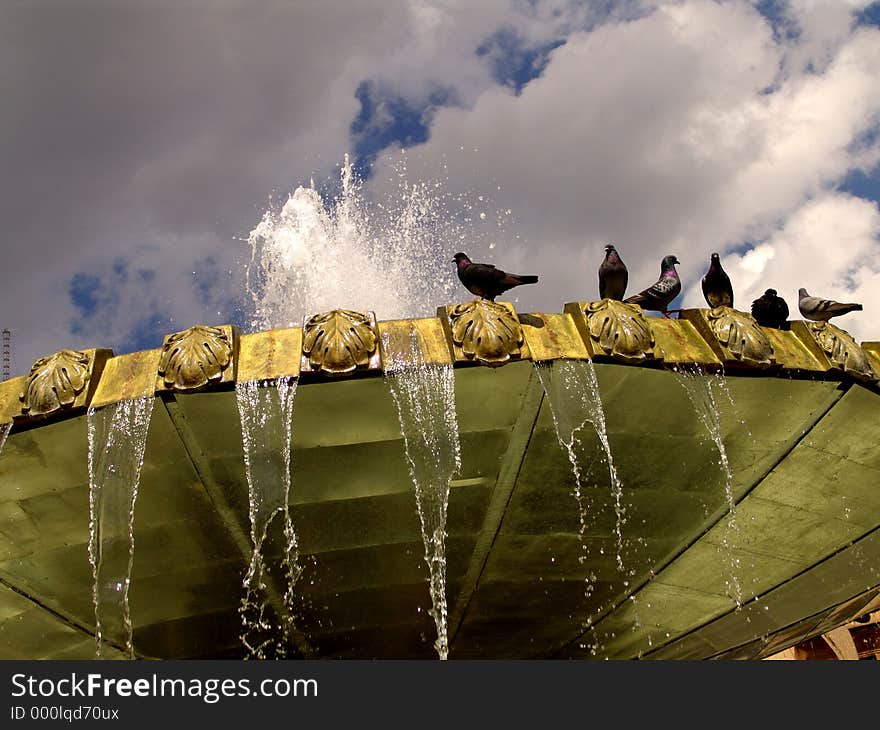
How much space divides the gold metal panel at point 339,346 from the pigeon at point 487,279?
1.08 m

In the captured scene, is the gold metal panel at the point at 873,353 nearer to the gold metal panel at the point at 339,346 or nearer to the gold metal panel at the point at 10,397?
the gold metal panel at the point at 339,346

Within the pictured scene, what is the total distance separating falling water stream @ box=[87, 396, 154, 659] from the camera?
5.66m

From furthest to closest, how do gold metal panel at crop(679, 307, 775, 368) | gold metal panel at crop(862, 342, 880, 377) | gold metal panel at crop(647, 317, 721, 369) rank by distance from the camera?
gold metal panel at crop(862, 342, 880, 377) < gold metal panel at crop(679, 307, 775, 368) < gold metal panel at crop(647, 317, 721, 369)

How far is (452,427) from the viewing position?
5793mm

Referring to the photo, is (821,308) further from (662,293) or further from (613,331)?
(613,331)

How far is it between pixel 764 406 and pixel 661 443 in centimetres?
73

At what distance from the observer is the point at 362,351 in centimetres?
563

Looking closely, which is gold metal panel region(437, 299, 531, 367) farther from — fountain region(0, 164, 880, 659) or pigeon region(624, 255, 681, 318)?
pigeon region(624, 255, 681, 318)

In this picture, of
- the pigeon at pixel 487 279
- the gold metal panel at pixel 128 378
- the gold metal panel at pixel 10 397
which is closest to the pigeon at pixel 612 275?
the pigeon at pixel 487 279

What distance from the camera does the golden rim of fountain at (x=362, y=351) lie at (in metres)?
5.62

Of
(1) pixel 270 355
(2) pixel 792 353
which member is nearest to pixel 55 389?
(1) pixel 270 355

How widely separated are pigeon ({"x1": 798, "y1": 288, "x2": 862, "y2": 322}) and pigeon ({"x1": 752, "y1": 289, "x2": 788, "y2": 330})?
66 cm

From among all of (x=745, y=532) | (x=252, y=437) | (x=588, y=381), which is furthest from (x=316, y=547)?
(x=745, y=532)

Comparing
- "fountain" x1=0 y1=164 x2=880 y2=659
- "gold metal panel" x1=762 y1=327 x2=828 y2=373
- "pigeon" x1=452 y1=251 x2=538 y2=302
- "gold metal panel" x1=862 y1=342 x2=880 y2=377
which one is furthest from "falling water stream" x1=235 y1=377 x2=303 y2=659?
"gold metal panel" x1=862 y1=342 x2=880 y2=377
